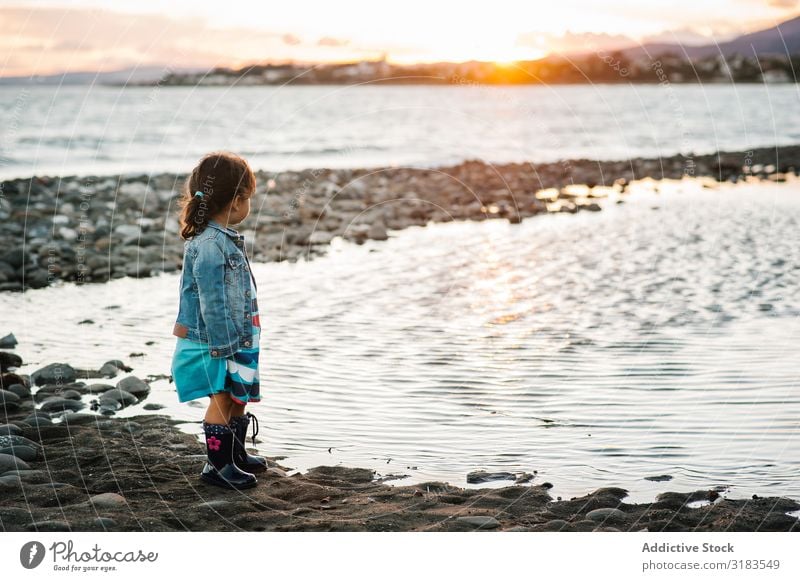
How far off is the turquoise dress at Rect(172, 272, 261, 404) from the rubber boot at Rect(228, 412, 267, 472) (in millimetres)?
128

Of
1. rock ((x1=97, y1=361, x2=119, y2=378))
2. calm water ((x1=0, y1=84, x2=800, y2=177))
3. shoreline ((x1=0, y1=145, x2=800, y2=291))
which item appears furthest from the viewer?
calm water ((x1=0, y1=84, x2=800, y2=177))

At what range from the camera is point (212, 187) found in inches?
199

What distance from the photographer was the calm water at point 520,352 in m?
5.43

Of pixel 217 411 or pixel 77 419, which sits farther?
pixel 77 419

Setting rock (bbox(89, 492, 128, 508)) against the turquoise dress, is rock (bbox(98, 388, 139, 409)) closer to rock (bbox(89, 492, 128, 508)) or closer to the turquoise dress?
the turquoise dress

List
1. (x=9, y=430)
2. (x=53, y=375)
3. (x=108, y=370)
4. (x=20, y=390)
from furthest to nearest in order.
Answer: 1. (x=108, y=370)
2. (x=53, y=375)
3. (x=20, y=390)
4. (x=9, y=430)

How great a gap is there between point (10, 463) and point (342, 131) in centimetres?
2832

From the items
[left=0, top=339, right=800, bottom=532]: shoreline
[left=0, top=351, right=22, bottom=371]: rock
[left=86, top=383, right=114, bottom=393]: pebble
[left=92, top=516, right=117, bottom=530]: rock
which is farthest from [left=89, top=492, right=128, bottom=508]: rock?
[left=0, top=351, right=22, bottom=371]: rock

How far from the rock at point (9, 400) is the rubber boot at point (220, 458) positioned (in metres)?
1.88

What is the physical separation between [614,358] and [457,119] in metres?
34.1

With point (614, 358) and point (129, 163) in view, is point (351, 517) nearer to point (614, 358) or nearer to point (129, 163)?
point (614, 358)

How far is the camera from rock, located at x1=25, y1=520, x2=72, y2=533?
4.52 metres

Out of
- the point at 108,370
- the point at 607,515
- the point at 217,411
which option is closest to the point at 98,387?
the point at 108,370

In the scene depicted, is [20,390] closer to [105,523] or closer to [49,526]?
[49,526]
